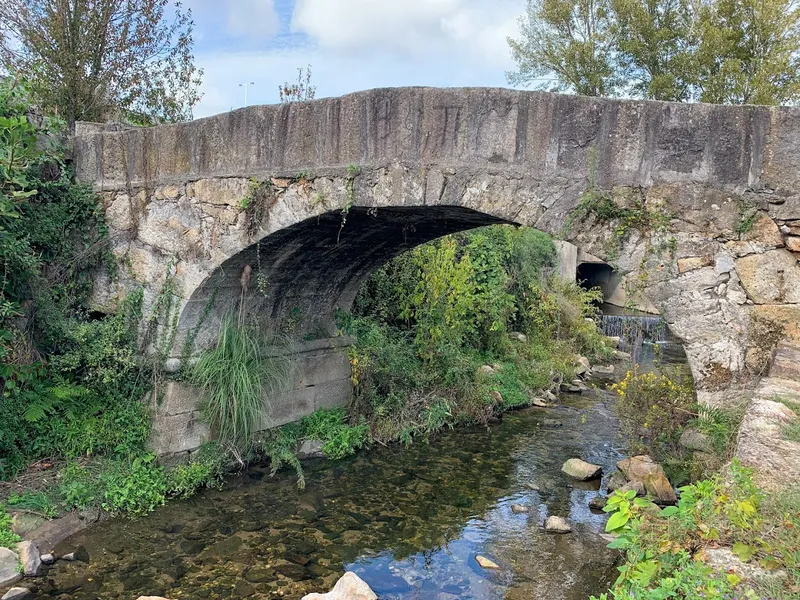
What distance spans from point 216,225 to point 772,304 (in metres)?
3.97

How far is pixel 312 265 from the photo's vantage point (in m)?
6.21

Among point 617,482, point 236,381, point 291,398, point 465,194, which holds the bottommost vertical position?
point 617,482

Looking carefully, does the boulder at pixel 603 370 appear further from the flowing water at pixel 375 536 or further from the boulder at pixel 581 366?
the flowing water at pixel 375 536

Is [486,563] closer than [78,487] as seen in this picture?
Yes

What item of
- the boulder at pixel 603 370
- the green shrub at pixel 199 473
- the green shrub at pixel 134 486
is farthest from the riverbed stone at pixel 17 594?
the boulder at pixel 603 370

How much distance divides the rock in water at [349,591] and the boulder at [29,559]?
1826 millimetres

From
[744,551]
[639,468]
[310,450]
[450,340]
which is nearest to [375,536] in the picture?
[310,450]

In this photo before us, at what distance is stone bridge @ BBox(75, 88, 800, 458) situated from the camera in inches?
138

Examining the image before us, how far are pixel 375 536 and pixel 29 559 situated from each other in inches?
92.2

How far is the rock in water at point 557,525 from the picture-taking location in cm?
488

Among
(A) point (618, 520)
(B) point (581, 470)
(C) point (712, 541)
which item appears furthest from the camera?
(B) point (581, 470)

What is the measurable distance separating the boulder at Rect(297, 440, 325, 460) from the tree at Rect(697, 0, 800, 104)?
43.9 feet

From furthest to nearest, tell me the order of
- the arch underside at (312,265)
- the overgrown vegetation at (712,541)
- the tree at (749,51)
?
the tree at (749,51), the arch underside at (312,265), the overgrown vegetation at (712,541)

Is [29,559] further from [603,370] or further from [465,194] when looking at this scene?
[603,370]
